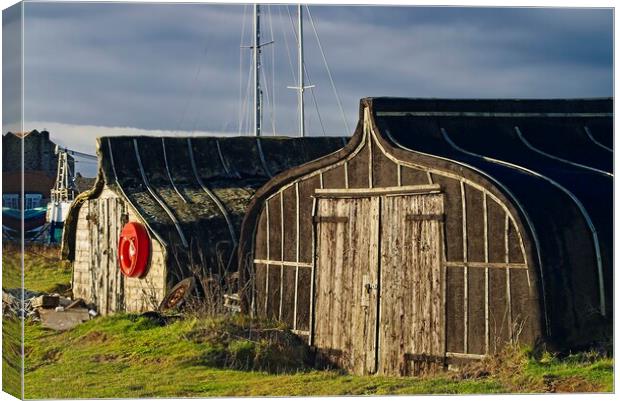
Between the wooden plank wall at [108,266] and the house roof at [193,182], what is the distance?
32cm

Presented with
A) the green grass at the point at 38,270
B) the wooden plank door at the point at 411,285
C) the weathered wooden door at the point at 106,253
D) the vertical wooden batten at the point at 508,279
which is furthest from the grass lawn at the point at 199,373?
the weathered wooden door at the point at 106,253

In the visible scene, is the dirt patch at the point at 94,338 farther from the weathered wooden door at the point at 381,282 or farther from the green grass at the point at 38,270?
the weathered wooden door at the point at 381,282

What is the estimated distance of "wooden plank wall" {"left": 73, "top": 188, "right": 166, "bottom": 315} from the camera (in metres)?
21.5

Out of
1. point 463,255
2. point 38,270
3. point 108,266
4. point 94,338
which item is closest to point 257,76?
point 463,255

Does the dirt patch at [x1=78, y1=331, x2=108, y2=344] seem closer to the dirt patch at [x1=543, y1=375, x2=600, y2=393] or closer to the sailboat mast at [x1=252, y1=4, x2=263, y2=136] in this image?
the sailboat mast at [x1=252, y1=4, x2=263, y2=136]

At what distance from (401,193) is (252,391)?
3.40m

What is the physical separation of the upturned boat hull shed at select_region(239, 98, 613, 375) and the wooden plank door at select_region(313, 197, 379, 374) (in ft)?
0.07

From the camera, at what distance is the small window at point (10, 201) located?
1508 cm

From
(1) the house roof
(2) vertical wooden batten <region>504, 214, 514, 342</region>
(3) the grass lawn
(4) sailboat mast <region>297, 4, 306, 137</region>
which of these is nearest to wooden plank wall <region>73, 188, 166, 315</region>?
(1) the house roof

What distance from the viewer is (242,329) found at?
1842cm

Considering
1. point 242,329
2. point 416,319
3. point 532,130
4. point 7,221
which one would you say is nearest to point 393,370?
point 416,319

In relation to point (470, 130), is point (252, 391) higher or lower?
lower

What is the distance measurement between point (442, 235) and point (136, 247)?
20.7 feet

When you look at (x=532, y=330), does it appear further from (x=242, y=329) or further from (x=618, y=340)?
(x=242, y=329)
